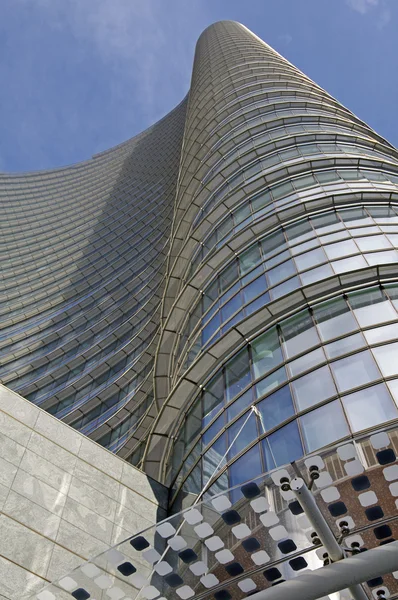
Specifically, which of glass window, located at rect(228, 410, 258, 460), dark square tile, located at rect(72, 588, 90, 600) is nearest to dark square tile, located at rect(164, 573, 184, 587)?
dark square tile, located at rect(72, 588, 90, 600)

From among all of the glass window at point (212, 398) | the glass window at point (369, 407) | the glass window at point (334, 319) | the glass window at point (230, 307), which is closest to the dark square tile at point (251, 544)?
the glass window at point (369, 407)

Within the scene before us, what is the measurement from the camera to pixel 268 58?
63.2 m

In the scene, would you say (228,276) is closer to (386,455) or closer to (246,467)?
(246,467)

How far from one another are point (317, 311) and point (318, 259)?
2.81m

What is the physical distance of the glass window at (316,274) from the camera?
56.2 feet

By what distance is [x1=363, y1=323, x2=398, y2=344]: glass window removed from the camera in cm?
1357

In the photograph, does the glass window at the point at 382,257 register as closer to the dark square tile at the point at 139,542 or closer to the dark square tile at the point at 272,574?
the dark square tile at the point at 272,574

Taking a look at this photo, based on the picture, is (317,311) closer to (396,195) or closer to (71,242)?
(396,195)

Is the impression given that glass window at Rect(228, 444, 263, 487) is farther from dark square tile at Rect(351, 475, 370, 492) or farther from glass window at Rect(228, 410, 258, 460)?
dark square tile at Rect(351, 475, 370, 492)

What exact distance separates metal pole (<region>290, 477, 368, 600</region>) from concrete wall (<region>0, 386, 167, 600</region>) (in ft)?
23.6

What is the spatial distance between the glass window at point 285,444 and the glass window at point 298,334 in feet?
8.40

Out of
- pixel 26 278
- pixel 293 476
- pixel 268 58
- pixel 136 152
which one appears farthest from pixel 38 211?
pixel 293 476

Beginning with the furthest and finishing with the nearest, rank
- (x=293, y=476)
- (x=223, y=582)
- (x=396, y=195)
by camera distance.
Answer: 1. (x=396, y=195)
2. (x=223, y=582)
3. (x=293, y=476)

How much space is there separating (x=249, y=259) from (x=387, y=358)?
A: 8733mm
